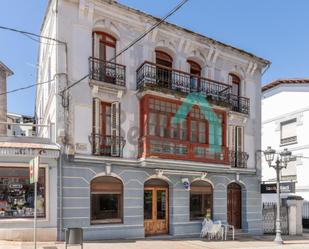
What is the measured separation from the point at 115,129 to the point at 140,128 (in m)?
1.14

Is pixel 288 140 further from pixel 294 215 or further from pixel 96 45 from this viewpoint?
pixel 96 45

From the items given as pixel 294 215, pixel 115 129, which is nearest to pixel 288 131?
pixel 294 215

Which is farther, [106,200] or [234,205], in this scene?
[234,205]

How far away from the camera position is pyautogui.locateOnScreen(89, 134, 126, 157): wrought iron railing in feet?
48.5

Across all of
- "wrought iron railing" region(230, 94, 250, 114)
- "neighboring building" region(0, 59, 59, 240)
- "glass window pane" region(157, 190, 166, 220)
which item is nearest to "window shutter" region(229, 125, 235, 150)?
"wrought iron railing" region(230, 94, 250, 114)

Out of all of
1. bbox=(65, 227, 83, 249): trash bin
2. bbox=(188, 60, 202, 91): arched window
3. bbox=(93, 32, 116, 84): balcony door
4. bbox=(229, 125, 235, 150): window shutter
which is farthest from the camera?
bbox=(229, 125, 235, 150): window shutter

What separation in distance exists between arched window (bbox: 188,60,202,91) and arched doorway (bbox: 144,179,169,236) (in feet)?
16.2

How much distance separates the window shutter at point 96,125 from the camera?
48.5 ft

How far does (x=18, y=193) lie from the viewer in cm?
1357

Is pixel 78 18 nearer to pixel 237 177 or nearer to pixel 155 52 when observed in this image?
pixel 155 52

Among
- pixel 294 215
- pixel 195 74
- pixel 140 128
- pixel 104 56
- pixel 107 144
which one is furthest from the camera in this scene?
pixel 294 215

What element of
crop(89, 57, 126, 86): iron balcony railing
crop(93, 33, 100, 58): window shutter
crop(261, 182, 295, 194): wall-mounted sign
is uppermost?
crop(93, 33, 100, 58): window shutter

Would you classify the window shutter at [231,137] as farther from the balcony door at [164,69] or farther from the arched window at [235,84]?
the balcony door at [164,69]

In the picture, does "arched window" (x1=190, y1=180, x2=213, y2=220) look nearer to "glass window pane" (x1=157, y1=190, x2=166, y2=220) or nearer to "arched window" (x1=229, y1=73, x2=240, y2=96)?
"glass window pane" (x1=157, y1=190, x2=166, y2=220)
